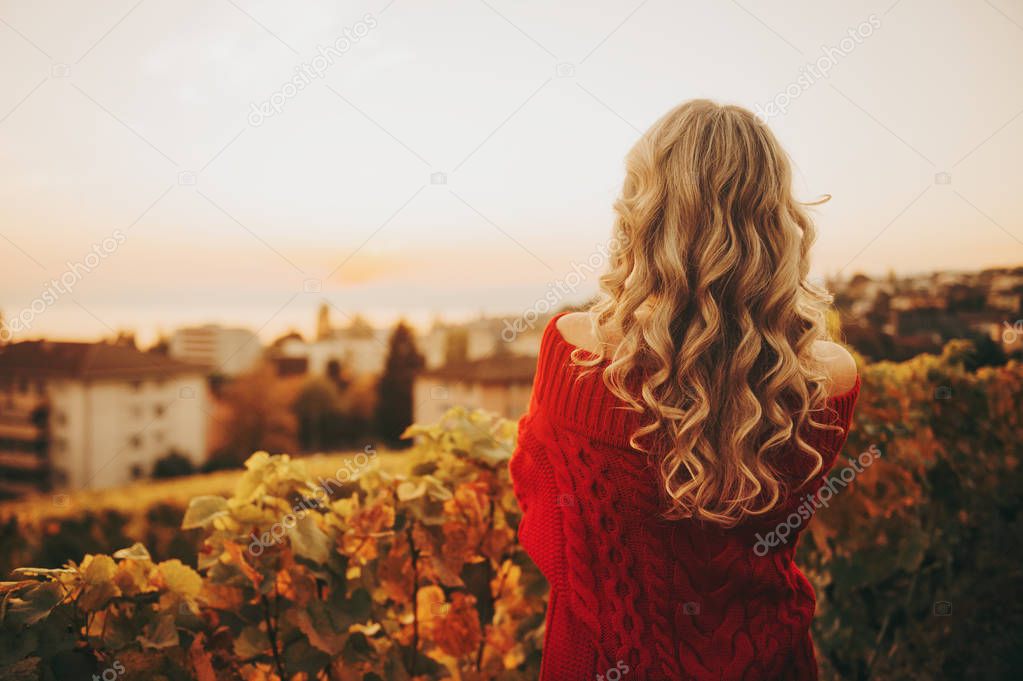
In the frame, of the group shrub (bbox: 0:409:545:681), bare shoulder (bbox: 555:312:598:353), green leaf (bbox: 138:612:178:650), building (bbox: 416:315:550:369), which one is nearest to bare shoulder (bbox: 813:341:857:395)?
bare shoulder (bbox: 555:312:598:353)

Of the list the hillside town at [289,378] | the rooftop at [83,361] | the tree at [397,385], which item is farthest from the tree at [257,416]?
the rooftop at [83,361]

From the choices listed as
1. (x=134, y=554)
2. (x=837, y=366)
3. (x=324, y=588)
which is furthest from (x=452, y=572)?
(x=837, y=366)

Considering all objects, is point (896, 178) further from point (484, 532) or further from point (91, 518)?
point (91, 518)

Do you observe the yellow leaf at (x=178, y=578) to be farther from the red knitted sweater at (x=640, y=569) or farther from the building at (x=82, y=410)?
the building at (x=82, y=410)

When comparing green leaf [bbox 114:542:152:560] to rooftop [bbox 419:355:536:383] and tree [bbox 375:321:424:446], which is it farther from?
tree [bbox 375:321:424:446]

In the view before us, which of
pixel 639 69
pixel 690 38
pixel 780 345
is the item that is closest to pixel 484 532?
pixel 780 345

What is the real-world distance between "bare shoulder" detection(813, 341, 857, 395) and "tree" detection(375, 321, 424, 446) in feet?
14.3

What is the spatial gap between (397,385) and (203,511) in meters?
4.77

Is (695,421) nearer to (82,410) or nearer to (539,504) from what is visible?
(539,504)

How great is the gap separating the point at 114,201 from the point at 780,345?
2.97 metres

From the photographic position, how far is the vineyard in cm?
132

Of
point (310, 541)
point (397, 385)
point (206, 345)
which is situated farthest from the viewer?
point (397, 385)

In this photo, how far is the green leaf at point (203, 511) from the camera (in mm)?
1382

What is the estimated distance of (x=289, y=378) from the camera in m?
6.23
